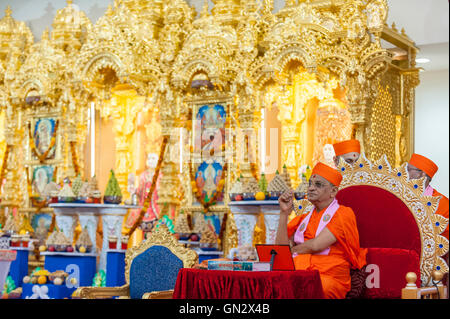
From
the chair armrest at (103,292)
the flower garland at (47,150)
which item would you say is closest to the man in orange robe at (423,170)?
the chair armrest at (103,292)

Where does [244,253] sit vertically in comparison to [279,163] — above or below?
below

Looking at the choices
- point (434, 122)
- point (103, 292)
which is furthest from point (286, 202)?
point (434, 122)

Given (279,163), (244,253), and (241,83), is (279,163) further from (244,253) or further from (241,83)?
(244,253)

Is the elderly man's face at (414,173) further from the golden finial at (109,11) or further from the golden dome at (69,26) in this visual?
the golden dome at (69,26)

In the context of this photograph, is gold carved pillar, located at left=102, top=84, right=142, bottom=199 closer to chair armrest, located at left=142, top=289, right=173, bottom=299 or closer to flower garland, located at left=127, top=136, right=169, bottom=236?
flower garland, located at left=127, top=136, right=169, bottom=236

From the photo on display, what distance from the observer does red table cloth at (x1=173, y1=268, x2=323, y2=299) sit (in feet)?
15.0

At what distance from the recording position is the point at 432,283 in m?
5.46

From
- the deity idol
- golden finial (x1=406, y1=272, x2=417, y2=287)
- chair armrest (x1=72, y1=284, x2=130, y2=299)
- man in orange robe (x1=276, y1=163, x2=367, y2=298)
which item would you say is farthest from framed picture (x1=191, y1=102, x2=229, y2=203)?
golden finial (x1=406, y1=272, x2=417, y2=287)

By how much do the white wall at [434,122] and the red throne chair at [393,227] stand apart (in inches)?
83.8

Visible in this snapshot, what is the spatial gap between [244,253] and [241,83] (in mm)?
3598

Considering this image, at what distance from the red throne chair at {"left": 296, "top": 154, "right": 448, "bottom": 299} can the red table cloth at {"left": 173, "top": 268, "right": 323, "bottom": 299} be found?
0.90 m
